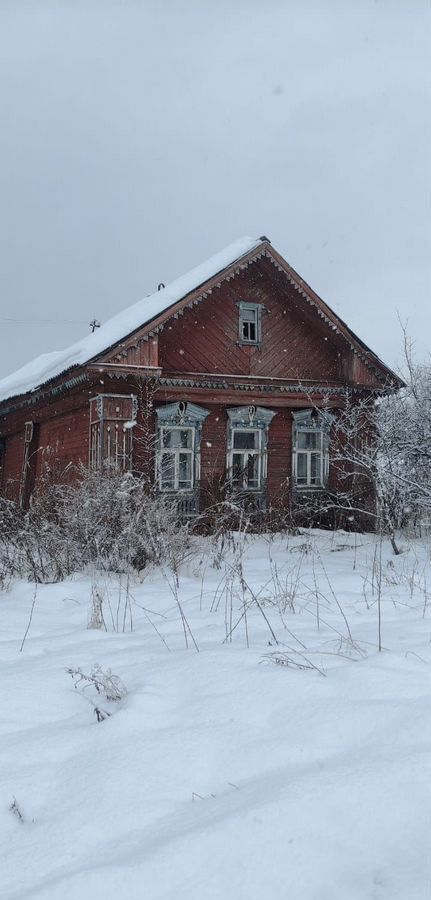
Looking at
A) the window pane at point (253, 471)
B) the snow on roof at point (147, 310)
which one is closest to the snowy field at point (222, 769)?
the snow on roof at point (147, 310)

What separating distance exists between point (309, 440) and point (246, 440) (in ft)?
5.01

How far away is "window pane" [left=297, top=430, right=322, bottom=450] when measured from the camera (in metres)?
15.2

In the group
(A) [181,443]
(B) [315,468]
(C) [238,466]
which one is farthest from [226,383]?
(B) [315,468]

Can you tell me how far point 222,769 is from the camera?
233cm

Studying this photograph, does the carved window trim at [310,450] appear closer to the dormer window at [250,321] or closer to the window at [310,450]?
the window at [310,450]

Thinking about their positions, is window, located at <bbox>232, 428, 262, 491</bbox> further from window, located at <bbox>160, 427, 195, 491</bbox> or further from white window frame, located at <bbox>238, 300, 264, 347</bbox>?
white window frame, located at <bbox>238, 300, 264, 347</bbox>

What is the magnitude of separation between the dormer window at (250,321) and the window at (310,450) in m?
1.94

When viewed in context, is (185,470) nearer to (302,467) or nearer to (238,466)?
(238,466)

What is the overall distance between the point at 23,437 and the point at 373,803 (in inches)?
686

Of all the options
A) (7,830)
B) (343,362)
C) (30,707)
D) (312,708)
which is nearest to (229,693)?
(312,708)

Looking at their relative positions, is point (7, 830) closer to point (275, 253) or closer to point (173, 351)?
point (173, 351)

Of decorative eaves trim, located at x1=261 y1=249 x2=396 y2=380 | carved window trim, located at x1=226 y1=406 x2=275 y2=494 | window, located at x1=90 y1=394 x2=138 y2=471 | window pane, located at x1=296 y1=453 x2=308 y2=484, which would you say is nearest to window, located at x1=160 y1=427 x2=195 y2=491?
carved window trim, located at x1=226 y1=406 x2=275 y2=494

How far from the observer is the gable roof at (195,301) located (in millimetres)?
12836

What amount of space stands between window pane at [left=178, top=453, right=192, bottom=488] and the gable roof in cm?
285
